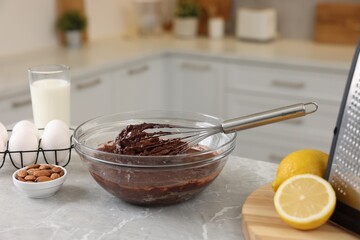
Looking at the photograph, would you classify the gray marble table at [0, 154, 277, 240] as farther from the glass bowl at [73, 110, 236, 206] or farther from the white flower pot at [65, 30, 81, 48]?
the white flower pot at [65, 30, 81, 48]

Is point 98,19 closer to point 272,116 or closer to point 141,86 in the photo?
point 141,86

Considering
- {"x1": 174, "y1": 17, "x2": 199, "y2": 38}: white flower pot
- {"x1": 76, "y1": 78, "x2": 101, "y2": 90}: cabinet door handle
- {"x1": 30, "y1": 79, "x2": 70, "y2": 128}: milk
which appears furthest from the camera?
{"x1": 174, "y1": 17, "x2": 199, "y2": 38}: white flower pot

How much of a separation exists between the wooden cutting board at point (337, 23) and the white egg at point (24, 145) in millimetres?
2551

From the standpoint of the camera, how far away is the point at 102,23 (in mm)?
3713

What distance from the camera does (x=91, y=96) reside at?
287cm

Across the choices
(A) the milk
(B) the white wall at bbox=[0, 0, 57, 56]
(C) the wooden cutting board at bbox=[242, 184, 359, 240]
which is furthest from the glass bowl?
(B) the white wall at bbox=[0, 0, 57, 56]

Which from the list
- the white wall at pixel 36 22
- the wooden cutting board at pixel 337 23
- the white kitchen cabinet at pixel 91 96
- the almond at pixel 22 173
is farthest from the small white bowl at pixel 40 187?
the wooden cutting board at pixel 337 23

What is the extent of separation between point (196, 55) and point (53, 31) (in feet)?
2.90

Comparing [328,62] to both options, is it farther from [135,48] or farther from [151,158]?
[151,158]

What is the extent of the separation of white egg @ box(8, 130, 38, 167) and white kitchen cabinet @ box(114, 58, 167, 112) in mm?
1738

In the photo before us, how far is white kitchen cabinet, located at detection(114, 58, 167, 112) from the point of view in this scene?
3100 millimetres

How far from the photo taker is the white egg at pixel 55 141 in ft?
4.33

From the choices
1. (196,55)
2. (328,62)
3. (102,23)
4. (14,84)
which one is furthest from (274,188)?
(102,23)

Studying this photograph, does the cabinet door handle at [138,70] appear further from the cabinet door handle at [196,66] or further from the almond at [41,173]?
the almond at [41,173]
